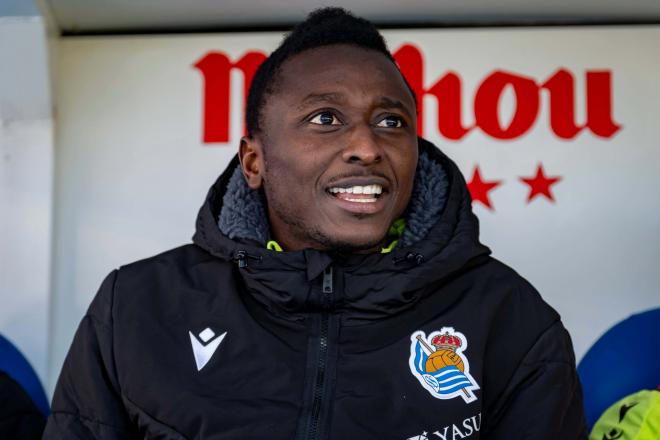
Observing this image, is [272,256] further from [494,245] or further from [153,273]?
[494,245]

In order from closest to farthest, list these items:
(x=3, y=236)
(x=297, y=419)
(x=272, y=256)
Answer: (x=297, y=419), (x=272, y=256), (x=3, y=236)

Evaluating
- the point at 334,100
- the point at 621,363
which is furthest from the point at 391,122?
the point at 621,363

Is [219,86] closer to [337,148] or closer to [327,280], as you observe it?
[337,148]

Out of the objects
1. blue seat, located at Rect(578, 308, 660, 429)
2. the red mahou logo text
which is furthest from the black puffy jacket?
the red mahou logo text

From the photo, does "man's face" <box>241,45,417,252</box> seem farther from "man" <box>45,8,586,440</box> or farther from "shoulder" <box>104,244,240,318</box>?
"shoulder" <box>104,244,240,318</box>

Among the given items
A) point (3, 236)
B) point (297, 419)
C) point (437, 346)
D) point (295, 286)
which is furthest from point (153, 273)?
point (3, 236)

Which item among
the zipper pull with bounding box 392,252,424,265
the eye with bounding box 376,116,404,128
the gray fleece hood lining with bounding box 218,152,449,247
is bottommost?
the zipper pull with bounding box 392,252,424,265

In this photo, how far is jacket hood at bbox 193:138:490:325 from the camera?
1.60m

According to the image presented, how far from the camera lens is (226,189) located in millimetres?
1854

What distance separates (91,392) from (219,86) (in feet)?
3.34

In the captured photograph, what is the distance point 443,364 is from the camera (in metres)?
1.59

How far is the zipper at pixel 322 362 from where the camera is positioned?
4.97 feet

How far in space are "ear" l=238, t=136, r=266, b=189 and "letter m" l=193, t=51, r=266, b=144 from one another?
55 centimetres

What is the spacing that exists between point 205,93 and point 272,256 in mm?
895
